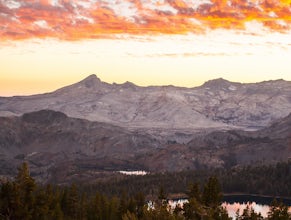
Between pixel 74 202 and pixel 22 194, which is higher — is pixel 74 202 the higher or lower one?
the lower one

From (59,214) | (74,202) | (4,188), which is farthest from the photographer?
(74,202)

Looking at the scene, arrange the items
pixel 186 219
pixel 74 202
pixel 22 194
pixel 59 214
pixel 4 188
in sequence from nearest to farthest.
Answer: pixel 4 188, pixel 22 194, pixel 186 219, pixel 59 214, pixel 74 202

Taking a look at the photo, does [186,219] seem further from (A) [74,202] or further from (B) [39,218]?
(A) [74,202]

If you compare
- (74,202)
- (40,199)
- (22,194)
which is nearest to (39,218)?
(40,199)

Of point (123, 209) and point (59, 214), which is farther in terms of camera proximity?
point (123, 209)

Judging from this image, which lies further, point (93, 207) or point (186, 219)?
point (93, 207)

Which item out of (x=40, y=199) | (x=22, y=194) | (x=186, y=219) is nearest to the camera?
(x=22, y=194)

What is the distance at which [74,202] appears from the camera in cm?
18025

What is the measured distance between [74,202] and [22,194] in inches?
2416

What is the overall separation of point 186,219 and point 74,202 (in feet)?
177

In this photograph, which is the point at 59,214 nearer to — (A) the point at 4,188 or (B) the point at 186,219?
(B) the point at 186,219

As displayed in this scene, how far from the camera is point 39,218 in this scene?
131m

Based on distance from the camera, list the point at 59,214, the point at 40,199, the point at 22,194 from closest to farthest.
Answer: the point at 22,194 < the point at 40,199 < the point at 59,214

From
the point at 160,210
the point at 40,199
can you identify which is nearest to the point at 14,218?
the point at 40,199
